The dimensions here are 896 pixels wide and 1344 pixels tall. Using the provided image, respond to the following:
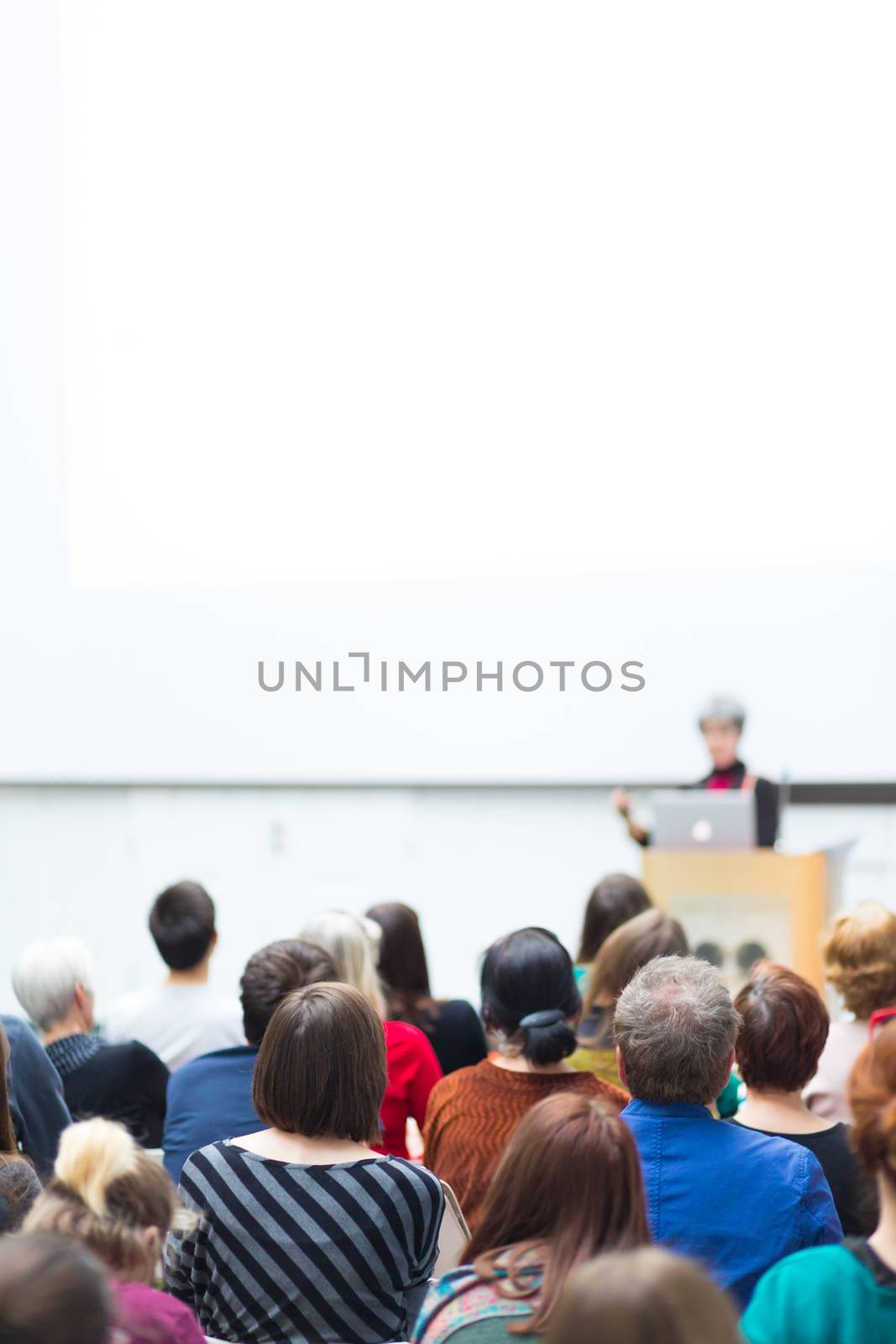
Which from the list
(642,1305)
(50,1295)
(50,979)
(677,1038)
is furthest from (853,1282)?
(50,979)

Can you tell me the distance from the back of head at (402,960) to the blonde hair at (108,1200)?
1.77m

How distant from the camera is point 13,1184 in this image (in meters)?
1.92

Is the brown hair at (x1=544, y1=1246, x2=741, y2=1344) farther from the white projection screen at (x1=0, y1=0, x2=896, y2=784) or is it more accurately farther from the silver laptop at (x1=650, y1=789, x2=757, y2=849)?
the white projection screen at (x1=0, y1=0, x2=896, y2=784)

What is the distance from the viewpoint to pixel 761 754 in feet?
16.6

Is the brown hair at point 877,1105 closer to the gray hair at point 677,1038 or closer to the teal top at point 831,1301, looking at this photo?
the teal top at point 831,1301

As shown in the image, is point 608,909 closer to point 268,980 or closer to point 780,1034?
point 268,980

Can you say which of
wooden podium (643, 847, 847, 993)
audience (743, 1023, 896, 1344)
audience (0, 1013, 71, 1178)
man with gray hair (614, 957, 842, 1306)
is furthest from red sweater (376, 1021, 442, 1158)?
wooden podium (643, 847, 847, 993)

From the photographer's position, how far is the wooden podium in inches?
165

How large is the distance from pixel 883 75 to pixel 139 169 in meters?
2.59

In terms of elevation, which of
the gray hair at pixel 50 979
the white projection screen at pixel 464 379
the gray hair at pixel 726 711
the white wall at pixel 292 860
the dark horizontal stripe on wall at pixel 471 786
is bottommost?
the white wall at pixel 292 860

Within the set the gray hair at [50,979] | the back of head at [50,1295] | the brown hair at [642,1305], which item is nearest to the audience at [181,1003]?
the gray hair at [50,979]

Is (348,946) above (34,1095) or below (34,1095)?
above

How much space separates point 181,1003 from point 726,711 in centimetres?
224

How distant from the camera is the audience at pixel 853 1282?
127cm
